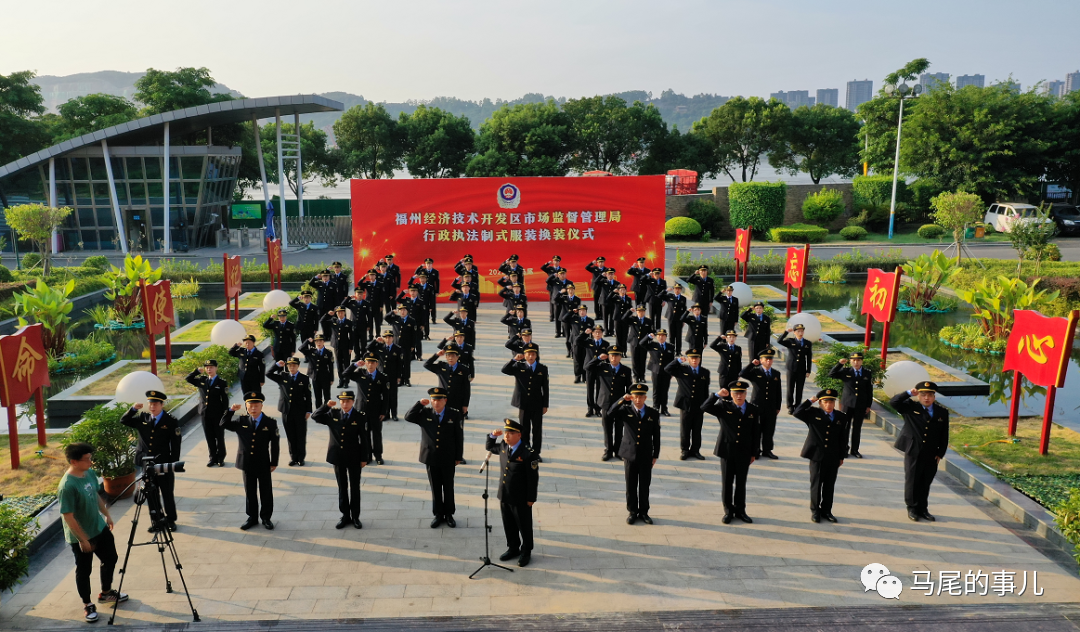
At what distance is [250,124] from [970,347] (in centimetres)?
4080

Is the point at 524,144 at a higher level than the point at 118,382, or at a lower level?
A: higher

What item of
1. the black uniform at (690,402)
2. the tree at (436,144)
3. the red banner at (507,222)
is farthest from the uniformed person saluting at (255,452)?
the tree at (436,144)

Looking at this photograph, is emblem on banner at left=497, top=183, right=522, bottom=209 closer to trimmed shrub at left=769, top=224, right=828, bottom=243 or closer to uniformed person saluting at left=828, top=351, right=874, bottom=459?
uniformed person saluting at left=828, top=351, right=874, bottom=459

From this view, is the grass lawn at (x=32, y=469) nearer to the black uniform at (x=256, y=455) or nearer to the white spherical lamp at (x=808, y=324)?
the black uniform at (x=256, y=455)

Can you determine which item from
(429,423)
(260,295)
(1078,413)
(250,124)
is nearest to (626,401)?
(429,423)

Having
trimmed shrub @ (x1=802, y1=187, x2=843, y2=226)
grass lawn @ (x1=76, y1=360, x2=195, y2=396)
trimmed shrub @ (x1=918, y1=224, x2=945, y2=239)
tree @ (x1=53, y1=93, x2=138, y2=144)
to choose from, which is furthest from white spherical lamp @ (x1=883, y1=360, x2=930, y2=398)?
tree @ (x1=53, y1=93, x2=138, y2=144)

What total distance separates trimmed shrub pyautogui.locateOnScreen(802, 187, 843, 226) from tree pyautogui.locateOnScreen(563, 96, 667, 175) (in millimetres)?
14109

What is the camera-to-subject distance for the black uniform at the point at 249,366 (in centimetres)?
1112

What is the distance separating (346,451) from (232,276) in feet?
33.8

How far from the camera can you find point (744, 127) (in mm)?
48969

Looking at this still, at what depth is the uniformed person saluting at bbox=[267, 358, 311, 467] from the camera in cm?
940

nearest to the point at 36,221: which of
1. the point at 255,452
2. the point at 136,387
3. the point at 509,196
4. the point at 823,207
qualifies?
the point at 509,196

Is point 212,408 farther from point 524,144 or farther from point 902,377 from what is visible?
point 524,144

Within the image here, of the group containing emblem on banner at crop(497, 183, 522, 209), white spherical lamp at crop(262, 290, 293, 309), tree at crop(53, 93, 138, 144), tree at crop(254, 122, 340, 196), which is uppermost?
tree at crop(53, 93, 138, 144)
